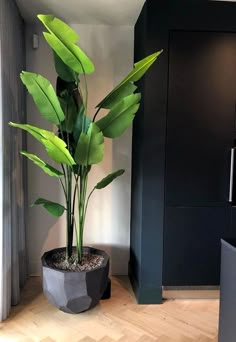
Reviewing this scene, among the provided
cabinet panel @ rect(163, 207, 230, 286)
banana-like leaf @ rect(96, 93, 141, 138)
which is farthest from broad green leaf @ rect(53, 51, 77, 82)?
cabinet panel @ rect(163, 207, 230, 286)

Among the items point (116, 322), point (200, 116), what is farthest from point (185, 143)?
point (116, 322)

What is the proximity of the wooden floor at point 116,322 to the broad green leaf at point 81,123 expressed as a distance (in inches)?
50.2

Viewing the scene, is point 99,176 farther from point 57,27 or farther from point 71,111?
point 57,27

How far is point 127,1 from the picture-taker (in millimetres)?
2270

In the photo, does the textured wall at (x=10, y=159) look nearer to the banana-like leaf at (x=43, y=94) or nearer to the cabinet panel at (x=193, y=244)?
the banana-like leaf at (x=43, y=94)

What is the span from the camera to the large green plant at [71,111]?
1.80m

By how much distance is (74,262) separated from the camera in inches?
86.7

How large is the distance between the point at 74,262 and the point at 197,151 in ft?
4.01

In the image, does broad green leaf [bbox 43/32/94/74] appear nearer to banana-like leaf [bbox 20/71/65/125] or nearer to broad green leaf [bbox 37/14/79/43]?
broad green leaf [bbox 37/14/79/43]

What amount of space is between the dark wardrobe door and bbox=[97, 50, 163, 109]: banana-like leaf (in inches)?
17.5

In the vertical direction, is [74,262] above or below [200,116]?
below

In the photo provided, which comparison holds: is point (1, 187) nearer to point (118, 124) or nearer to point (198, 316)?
point (118, 124)

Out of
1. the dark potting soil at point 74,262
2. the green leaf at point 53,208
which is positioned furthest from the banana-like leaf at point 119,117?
the dark potting soil at point 74,262

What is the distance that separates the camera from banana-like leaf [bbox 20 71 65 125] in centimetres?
186
